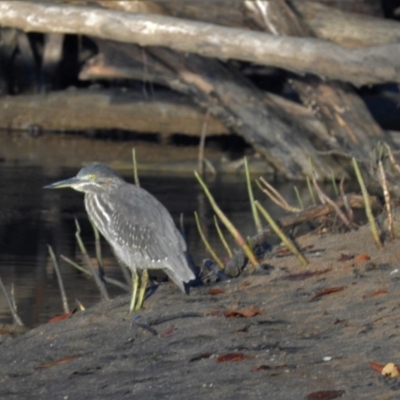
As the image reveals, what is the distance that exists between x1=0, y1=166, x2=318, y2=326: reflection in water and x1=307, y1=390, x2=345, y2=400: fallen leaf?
2.39m

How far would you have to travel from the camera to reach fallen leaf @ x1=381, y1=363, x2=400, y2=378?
3686 mm

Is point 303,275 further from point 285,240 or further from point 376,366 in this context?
point 376,366

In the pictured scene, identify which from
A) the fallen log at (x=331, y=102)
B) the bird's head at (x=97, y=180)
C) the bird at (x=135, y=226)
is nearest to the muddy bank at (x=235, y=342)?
the bird at (x=135, y=226)

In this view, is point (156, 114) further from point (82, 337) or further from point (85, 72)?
point (82, 337)

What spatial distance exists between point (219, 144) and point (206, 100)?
2.73 metres

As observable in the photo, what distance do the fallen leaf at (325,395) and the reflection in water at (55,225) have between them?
7.84ft

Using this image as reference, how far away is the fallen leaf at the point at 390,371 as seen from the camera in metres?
3.69

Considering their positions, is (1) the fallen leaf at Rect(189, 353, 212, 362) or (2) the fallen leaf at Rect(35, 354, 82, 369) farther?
(2) the fallen leaf at Rect(35, 354, 82, 369)

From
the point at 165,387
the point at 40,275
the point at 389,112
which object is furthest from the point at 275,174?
the point at 165,387

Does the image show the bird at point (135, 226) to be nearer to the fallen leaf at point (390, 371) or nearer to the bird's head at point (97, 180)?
the bird's head at point (97, 180)

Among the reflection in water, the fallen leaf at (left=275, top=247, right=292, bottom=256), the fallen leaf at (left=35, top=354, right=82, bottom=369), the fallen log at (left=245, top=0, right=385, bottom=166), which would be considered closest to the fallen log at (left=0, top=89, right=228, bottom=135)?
the reflection in water

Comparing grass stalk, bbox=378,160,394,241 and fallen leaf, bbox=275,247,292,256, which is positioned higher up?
grass stalk, bbox=378,160,394,241

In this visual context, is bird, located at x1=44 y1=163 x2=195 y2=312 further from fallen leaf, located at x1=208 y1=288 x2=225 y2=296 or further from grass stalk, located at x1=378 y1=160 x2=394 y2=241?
grass stalk, located at x1=378 y1=160 x2=394 y2=241

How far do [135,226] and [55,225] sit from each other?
3.55 meters
